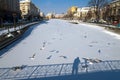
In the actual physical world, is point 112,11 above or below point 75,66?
above

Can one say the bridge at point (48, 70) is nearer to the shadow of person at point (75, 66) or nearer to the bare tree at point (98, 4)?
the shadow of person at point (75, 66)

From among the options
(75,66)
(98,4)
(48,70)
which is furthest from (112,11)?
(48,70)

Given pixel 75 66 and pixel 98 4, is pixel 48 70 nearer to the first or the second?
pixel 75 66

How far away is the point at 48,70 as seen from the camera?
9039 mm

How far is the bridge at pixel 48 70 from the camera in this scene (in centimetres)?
828

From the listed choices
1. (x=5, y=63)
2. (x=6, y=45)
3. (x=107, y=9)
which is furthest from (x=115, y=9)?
(x=5, y=63)

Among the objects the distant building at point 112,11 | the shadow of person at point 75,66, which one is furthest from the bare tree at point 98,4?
the shadow of person at point 75,66

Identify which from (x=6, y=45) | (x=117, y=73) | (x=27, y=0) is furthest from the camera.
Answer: (x=27, y=0)

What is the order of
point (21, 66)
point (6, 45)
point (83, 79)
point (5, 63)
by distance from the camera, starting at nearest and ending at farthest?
point (83, 79), point (21, 66), point (5, 63), point (6, 45)

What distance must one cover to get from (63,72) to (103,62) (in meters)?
2.92

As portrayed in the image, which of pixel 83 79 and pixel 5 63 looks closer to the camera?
pixel 83 79

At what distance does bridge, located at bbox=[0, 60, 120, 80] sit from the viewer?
828 cm

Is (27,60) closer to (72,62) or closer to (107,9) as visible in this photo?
(72,62)

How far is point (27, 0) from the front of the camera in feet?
406
